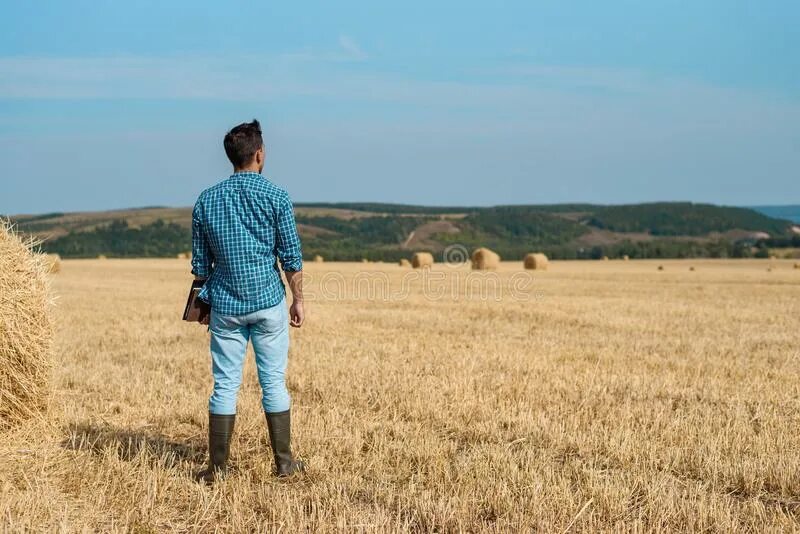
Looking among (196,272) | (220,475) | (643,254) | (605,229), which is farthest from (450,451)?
(605,229)

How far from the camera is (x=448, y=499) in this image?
5195 mm

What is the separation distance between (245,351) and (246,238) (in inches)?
31.5

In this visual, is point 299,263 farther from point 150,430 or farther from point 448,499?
point 150,430

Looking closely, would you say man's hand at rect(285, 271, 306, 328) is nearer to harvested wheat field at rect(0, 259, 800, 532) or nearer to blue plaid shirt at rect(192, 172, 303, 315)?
blue plaid shirt at rect(192, 172, 303, 315)

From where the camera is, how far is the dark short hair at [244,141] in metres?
5.59

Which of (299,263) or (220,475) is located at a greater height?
(299,263)

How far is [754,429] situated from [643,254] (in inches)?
2880

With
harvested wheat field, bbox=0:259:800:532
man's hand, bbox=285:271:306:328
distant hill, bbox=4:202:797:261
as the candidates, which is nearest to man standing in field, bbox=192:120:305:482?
man's hand, bbox=285:271:306:328

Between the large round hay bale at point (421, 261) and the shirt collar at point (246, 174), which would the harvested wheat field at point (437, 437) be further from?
the large round hay bale at point (421, 261)

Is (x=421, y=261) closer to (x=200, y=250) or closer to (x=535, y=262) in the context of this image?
(x=535, y=262)

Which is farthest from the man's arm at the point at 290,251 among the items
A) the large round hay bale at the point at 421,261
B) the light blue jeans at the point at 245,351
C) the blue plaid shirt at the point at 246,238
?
the large round hay bale at the point at 421,261

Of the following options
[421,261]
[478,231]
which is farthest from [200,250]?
[478,231]

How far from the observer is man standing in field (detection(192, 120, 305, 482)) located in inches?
218

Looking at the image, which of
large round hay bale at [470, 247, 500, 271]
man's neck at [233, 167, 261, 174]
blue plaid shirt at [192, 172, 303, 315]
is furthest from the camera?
large round hay bale at [470, 247, 500, 271]
